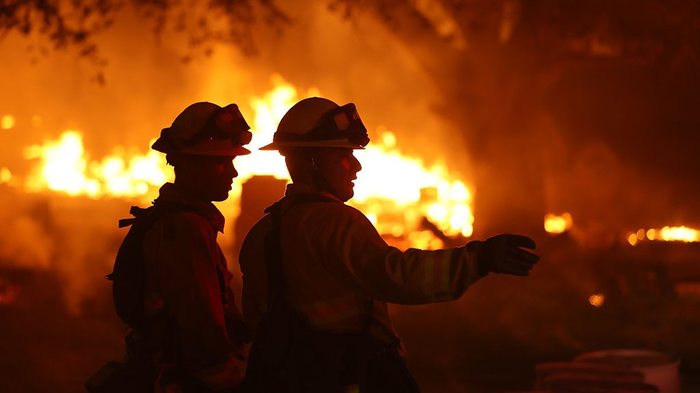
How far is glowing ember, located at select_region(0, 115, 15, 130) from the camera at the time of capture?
2161 centimetres

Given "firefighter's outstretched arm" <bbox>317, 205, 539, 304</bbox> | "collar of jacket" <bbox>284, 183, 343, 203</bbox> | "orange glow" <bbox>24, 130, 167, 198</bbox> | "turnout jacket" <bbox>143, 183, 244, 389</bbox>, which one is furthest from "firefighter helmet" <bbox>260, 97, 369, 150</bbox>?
"orange glow" <bbox>24, 130, 167, 198</bbox>

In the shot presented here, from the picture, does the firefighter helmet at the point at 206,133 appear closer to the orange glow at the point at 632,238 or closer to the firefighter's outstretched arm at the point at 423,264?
the firefighter's outstretched arm at the point at 423,264

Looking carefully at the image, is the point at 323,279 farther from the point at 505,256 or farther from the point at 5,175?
the point at 5,175

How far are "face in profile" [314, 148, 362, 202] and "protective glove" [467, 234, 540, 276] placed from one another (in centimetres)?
68

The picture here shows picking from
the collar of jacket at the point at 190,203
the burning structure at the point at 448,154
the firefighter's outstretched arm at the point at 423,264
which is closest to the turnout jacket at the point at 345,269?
the firefighter's outstretched arm at the point at 423,264

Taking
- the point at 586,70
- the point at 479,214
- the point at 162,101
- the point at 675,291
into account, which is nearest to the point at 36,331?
the point at 479,214

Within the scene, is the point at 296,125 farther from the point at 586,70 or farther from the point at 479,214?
the point at 586,70

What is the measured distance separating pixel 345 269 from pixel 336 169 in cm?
43

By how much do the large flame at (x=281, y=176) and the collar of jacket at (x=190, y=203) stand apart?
42.0ft

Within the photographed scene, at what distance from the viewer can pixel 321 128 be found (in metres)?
3.38

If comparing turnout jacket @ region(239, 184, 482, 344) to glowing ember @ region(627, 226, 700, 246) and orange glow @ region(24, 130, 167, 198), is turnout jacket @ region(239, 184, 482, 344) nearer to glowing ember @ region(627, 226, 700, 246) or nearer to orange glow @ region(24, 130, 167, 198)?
glowing ember @ region(627, 226, 700, 246)

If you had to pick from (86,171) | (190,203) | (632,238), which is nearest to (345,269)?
(190,203)

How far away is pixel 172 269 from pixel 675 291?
10066 millimetres

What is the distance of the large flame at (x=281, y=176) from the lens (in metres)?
18.9
